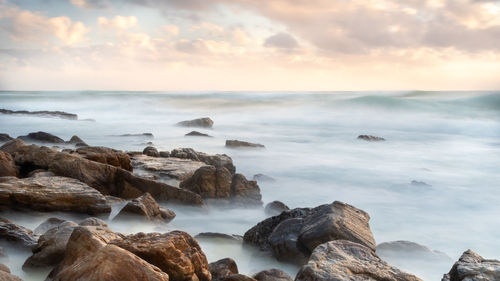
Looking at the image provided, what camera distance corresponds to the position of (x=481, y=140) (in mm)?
Result: 19516

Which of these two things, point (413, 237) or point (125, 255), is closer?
point (125, 255)

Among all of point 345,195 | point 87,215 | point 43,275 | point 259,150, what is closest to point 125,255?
point 43,275

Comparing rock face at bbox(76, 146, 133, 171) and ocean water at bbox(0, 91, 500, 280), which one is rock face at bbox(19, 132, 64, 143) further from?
rock face at bbox(76, 146, 133, 171)

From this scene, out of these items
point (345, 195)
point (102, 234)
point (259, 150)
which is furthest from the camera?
point (259, 150)

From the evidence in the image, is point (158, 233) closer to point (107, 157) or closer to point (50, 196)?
point (50, 196)

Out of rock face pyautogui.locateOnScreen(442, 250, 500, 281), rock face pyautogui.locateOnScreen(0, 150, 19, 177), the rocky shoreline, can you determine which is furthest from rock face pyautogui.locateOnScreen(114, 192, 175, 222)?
rock face pyautogui.locateOnScreen(442, 250, 500, 281)

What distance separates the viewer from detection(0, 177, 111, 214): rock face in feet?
14.8

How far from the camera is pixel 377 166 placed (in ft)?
39.4

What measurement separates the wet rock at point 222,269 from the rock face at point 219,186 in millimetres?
3011

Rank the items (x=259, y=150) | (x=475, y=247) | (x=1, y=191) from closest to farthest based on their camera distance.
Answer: (x=1, y=191), (x=475, y=247), (x=259, y=150)

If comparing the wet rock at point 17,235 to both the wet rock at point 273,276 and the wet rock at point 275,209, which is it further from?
the wet rock at point 275,209

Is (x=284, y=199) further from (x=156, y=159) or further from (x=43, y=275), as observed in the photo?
(x=43, y=275)

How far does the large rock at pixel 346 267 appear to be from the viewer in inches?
107

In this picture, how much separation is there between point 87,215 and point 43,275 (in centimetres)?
168
